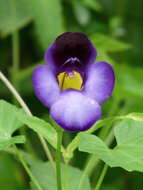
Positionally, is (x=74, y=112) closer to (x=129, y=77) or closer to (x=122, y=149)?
(x=122, y=149)

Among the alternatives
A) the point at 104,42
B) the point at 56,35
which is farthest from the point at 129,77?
the point at 56,35

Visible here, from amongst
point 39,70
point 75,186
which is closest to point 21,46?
point 75,186

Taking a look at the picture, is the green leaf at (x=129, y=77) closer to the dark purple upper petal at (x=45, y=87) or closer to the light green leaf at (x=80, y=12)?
the light green leaf at (x=80, y=12)

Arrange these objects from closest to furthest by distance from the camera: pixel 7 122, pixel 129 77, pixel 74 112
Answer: pixel 74 112 → pixel 7 122 → pixel 129 77

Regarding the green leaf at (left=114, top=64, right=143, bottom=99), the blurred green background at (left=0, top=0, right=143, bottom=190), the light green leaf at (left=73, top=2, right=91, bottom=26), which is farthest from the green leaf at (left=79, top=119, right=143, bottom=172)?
the light green leaf at (left=73, top=2, right=91, bottom=26)

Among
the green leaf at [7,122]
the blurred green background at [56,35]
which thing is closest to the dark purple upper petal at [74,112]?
the green leaf at [7,122]

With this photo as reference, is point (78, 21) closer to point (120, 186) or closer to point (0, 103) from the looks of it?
point (120, 186)

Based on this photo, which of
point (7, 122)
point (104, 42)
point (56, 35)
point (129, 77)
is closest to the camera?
point (7, 122)
